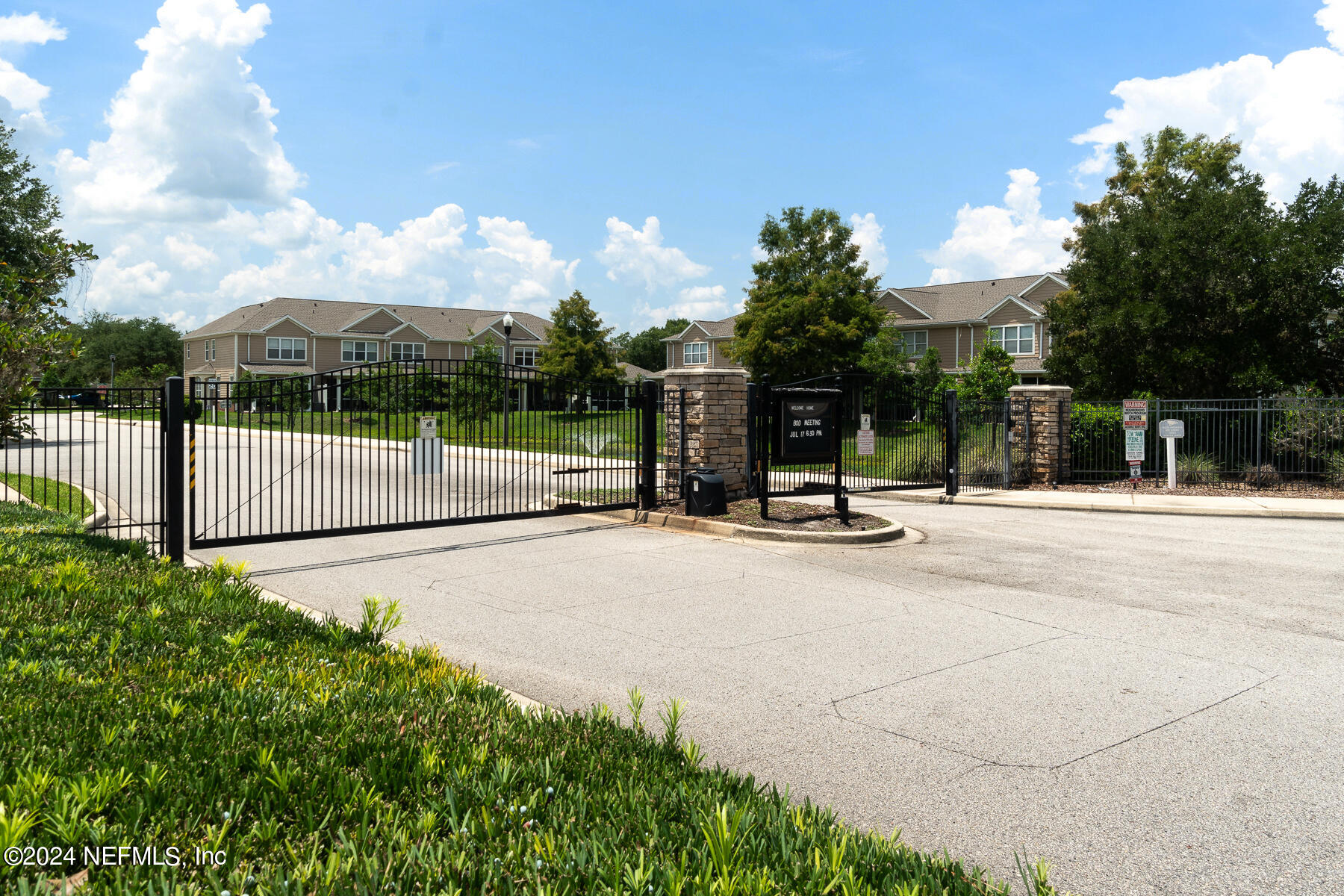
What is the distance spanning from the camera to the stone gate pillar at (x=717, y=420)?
14.5 meters

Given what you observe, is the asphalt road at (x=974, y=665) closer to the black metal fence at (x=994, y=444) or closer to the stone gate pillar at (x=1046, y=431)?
the black metal fence at (x=994, y=444)

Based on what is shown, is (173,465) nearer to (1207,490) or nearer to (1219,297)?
(1207,490)

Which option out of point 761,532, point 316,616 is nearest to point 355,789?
point 316,616

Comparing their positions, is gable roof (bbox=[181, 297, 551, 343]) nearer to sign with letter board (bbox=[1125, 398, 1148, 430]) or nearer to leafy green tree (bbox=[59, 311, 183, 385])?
leafy green tree (bbox=[59, 311, 183, 385])

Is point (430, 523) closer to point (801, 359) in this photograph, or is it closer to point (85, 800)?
point (85, 800)

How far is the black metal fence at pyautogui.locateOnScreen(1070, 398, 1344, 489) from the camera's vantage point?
66.3ft

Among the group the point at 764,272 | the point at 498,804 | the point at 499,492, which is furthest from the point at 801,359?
the point at 498,804

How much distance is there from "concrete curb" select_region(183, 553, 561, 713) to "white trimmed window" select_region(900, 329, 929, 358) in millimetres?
48033

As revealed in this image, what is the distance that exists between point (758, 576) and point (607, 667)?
3725 mm

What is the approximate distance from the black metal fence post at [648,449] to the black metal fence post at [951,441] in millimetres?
7197

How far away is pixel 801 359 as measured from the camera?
41531 millimetres

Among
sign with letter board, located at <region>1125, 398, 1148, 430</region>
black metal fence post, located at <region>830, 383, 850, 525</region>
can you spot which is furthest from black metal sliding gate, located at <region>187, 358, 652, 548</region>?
sign with letter board, located at <region>1125, 398, 1148, 430</region>

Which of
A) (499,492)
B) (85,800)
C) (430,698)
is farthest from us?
(499,492)

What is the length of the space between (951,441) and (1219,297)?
9878 millimetres
